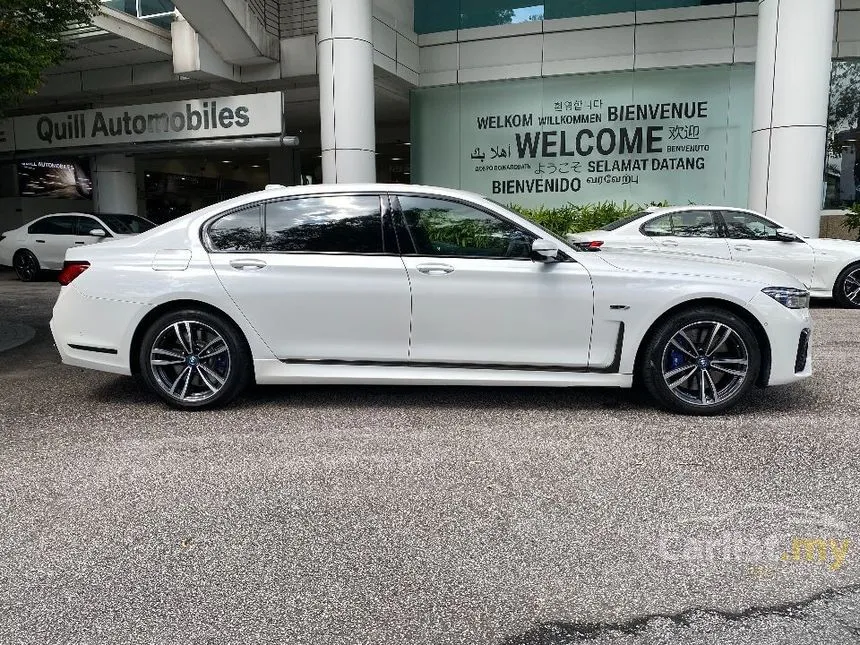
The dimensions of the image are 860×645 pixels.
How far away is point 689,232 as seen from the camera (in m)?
10.2

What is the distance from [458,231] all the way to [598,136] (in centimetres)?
1347

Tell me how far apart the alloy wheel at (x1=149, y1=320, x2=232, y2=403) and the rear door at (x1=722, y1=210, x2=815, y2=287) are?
7.89 metres

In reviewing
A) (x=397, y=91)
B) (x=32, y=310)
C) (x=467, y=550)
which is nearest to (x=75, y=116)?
(x=397, y=91)

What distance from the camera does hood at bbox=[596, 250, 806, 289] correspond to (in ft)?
15.8

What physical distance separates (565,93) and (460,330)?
1418 cm

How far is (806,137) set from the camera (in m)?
12.4

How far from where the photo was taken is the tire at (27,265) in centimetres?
1566

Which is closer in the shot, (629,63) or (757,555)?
(757,555)

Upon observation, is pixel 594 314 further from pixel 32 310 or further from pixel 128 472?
pixel 32 310

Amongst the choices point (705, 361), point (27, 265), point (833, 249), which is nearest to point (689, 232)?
point (833, 249)

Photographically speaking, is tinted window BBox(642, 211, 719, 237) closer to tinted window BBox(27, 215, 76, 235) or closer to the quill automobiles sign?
the quill automobiles sign

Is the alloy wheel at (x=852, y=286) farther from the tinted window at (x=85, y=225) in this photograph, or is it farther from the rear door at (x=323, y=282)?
the tinted window at (x=85, y=225)

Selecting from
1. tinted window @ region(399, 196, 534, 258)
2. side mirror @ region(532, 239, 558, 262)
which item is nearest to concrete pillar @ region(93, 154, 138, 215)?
tinted window @ region(399, 196, 534, 258)

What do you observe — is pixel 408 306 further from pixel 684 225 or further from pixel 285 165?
pixel 285 165
